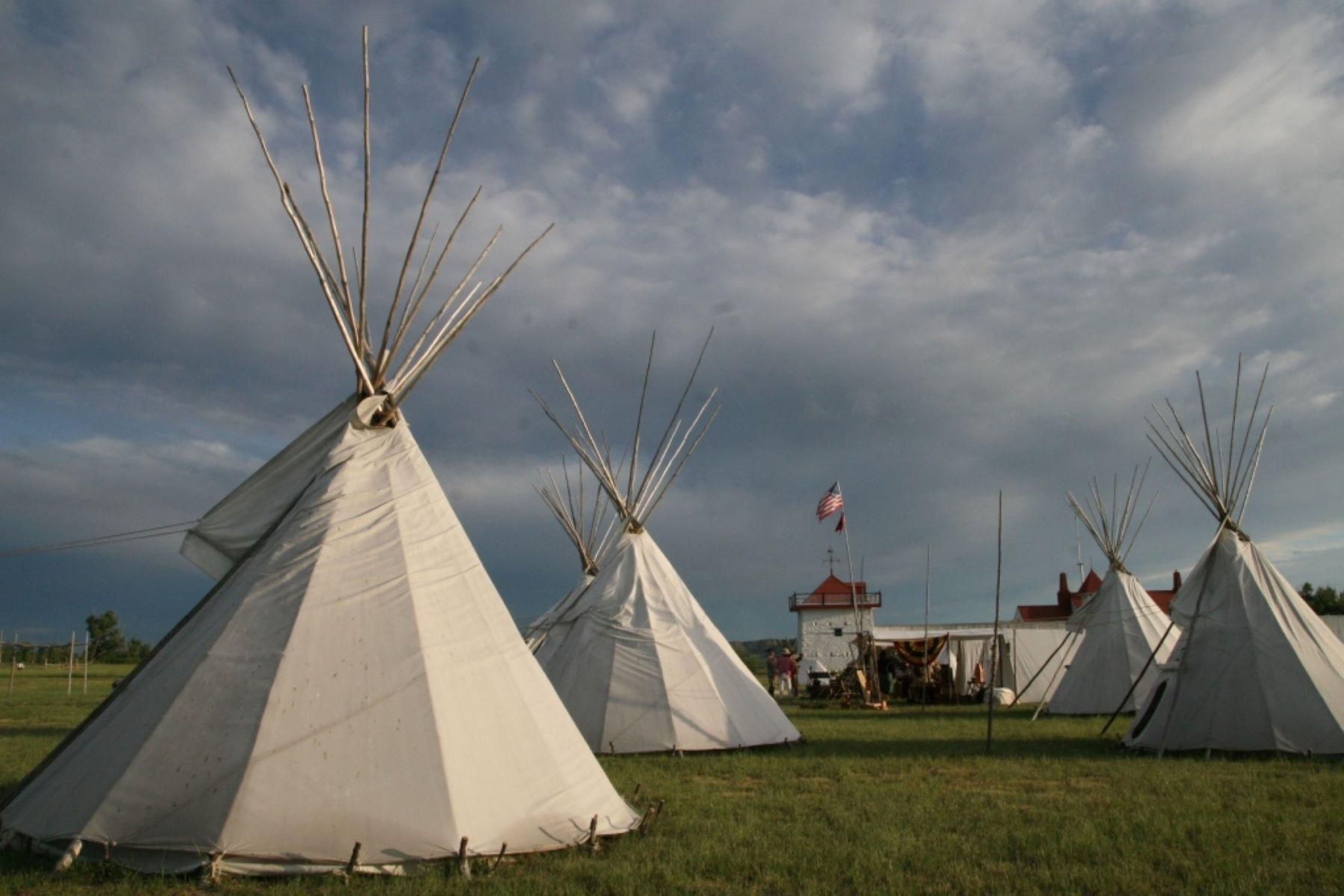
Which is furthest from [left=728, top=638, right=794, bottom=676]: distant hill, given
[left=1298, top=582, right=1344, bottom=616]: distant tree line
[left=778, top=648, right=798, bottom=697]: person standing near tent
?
[left=1298, top=582, right=1344, bottom=616]: distant tree line

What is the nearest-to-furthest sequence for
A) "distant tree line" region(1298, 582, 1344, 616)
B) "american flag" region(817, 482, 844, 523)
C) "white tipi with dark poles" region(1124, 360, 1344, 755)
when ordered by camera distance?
1. "white tipi with dark poles" region(1124, 360, 1344, 755)
2. "american flag" region(817, 482, 844, 523)
3. "distant tree line" region(1298, 582, 1344, 616)

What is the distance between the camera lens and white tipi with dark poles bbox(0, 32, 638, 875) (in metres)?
5.06

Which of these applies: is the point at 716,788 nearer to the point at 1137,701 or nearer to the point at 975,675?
the point at 1137,701

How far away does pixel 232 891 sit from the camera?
15.4ft

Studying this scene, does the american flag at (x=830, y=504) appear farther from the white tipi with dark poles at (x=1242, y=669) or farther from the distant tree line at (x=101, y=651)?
the distant tree line at (x=101, y=651)

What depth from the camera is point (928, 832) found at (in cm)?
642

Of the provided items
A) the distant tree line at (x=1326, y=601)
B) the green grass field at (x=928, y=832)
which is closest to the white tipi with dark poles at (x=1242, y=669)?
the green grass field at (x=928, y=832)

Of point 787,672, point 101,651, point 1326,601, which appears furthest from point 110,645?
point 1326,601

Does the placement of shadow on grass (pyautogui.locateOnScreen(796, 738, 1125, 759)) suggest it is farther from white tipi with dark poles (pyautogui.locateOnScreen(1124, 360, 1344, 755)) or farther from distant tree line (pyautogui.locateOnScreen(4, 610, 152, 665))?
distant tree line (pyautogui.locateOnScreen(4, 610, 152, 665))

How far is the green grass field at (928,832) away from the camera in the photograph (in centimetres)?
493

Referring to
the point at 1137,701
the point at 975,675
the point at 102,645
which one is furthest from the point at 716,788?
the point at 102,645

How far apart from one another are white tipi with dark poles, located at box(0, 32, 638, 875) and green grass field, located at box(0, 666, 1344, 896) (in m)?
0.21

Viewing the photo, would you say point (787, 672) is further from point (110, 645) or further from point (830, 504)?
point (110, 645)

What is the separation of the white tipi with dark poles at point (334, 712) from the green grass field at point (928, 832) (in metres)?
0.21
